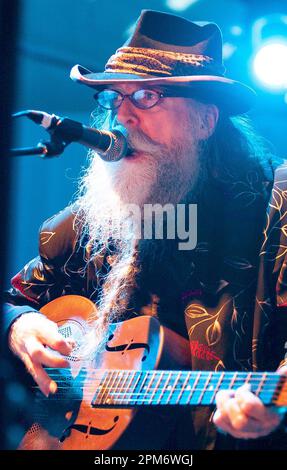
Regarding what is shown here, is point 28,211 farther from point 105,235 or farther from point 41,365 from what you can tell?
point 41,365

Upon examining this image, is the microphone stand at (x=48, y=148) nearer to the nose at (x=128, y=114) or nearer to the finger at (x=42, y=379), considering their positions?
the nose at (x=128, y=114)

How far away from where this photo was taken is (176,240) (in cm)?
A: 212

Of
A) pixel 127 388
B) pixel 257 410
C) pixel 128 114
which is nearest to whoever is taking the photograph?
pixel 257 410

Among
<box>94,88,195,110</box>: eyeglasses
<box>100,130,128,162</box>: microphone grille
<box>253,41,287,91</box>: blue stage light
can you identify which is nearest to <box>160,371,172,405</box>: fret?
<box>100,130,128,162</box>: microphone grille

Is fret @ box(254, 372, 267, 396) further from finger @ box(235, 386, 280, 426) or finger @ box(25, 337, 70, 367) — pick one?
finger @ box(25, 337, 70, 367)

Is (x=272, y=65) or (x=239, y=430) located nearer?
(x=239, y=430)

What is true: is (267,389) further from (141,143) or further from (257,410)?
(141,143)

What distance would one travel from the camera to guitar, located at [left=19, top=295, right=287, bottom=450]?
5.48 feet

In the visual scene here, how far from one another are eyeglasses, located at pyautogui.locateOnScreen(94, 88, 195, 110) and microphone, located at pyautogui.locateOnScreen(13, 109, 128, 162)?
444 millimetres

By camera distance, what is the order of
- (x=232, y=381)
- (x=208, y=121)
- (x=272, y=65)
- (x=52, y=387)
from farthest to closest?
(x=272, y=65), (x=208, y=121), (x=52, y=387), (x=232, y=381)

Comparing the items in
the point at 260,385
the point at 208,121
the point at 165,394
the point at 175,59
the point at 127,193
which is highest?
the point at 175,59

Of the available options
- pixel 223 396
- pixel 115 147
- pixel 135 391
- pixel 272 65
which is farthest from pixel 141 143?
pixel 272 65

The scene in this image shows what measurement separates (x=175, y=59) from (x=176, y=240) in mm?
584

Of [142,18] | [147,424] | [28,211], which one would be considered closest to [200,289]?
[147,424]
